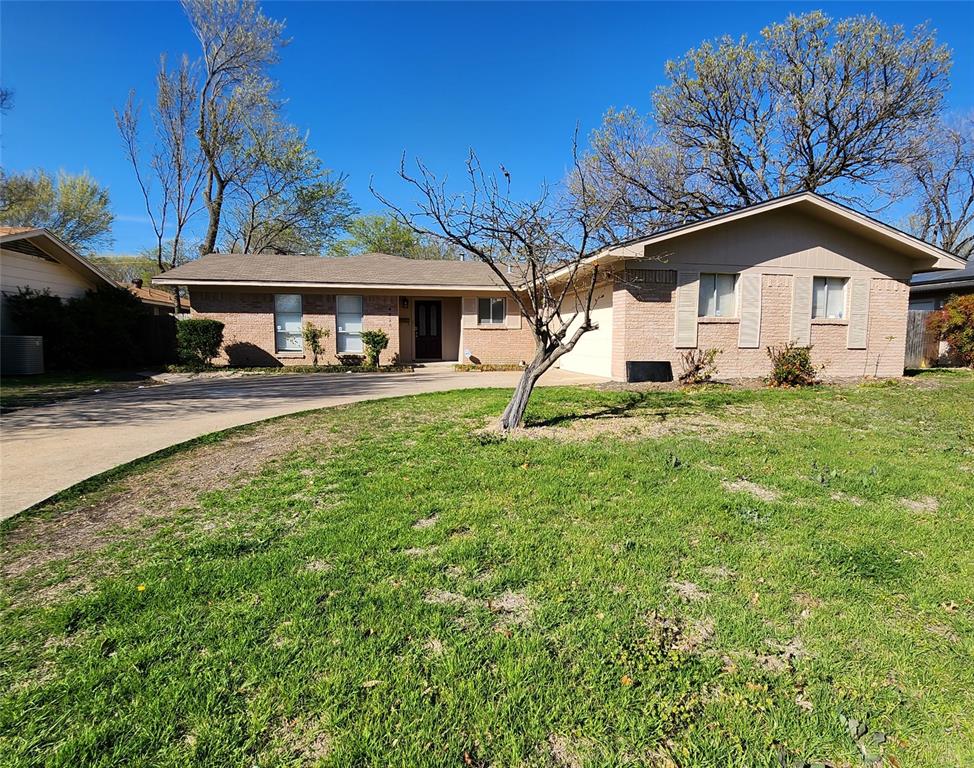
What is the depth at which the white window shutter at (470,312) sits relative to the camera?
55.1 ft

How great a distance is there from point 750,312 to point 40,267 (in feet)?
63.3

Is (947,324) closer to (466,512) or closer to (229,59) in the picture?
(466,512)

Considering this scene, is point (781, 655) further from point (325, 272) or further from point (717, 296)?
point (325, 272)

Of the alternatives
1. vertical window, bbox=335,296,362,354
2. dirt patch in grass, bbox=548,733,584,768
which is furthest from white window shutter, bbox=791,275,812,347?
dirt patch in grass, bbox=548,733,584,768

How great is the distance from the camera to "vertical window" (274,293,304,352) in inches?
623

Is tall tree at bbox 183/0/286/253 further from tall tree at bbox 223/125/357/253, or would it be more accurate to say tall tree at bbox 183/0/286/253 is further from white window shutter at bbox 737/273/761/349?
white window shutter at bbox 737/273/761/349

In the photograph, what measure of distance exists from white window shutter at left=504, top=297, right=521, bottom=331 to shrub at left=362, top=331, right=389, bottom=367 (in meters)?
4.04

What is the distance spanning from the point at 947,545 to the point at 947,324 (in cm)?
1573

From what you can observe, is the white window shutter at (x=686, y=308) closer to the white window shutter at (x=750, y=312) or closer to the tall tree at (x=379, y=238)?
the white window shutter at (x=750, y=312)

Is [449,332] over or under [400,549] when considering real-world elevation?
over

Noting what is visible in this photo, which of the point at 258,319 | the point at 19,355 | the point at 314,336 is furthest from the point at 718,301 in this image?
the point at 19,355

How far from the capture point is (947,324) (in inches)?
582

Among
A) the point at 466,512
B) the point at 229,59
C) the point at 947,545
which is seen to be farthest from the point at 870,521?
the point at 229,59

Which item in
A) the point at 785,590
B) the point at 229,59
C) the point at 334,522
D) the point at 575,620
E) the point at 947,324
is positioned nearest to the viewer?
the point at 575,620
